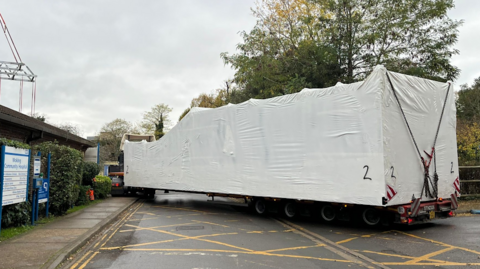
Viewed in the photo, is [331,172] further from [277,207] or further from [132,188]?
[132,188]

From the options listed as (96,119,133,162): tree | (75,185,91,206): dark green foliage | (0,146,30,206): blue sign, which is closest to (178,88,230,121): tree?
(96,119,133,162): tree

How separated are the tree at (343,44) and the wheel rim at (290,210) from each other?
7940 mm

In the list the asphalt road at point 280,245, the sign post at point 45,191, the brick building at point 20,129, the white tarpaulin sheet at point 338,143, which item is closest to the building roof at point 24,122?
the brick building at point 20,129

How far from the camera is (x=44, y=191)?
34.3 feet

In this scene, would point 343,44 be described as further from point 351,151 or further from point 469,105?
point 469,105

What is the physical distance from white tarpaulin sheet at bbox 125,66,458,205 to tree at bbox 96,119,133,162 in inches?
1646

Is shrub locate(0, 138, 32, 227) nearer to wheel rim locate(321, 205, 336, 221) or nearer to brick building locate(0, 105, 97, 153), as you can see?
brick building locate(0, 105, 97, 153)

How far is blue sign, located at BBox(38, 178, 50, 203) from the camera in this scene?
10.1 meters

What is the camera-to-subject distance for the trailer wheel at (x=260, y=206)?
11.9 metres

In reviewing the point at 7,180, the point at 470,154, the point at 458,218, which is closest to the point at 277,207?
the point at 458,218

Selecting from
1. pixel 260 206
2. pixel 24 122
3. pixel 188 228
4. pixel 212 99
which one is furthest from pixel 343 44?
pixel 212 99

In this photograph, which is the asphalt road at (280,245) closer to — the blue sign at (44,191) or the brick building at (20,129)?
the blue sign at (44,191)

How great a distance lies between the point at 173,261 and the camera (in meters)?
6.29

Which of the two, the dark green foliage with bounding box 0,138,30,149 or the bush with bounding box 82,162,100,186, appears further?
the bush with bounding box 82,162,100,186
